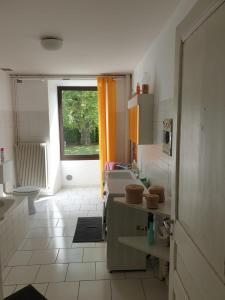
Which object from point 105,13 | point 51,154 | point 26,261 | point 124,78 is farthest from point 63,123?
point 105,13

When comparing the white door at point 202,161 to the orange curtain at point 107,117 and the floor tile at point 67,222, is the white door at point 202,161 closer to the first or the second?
the floor tile at point 67,222

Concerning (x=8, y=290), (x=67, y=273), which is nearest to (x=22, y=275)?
(x=8, y=290)

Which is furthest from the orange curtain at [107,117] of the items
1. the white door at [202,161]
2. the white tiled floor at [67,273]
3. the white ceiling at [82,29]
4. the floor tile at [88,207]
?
the white door at [202,161]

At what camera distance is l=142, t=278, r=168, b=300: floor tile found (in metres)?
2.12

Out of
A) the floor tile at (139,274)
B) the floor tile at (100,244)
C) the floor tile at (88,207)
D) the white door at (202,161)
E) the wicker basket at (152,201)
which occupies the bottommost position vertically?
the floor tile at (139,274)

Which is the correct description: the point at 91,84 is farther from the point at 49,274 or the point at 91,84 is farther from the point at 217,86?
the point at 217,86

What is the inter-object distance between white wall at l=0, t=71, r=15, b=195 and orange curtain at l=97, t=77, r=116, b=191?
1603 mm

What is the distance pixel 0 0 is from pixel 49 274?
237 cm

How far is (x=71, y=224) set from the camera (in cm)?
353

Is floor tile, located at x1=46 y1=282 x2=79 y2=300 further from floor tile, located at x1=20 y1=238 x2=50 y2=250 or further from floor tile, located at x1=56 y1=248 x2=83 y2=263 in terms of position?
floor tile, located at x1=20 y1=238 x2=50 y2=250

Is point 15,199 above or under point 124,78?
under

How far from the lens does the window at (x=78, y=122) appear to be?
16.8 feet

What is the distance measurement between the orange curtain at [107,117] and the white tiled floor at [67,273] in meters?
1.53

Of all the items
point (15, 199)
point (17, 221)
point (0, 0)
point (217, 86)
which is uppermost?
point (0, 0)
